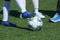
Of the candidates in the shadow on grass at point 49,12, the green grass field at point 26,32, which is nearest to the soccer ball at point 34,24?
the green grass field at point 26,32

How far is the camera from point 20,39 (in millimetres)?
4488

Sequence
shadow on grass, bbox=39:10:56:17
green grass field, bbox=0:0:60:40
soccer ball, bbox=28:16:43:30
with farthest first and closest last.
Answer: shadow on grass, bbox=39:10:56:17 < soccer ball, bbox=28:16:43:30 < green grass field, bbox=0:0:60:40

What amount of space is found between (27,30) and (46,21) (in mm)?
1005

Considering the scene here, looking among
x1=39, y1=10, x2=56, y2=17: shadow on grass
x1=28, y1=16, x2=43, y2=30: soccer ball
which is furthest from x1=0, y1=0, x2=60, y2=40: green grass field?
x1=39, y1=10, x2=56, y2=17: shadow on grass

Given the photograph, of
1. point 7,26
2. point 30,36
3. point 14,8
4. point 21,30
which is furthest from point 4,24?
point 14,8

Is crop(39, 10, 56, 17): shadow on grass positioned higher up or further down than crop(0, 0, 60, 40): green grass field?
higher up

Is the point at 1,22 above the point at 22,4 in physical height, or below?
below

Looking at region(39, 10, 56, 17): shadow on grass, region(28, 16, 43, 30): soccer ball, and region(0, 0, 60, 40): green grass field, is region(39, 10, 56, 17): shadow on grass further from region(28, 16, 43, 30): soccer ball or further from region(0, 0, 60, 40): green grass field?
region(28, 16, 43, 30): soccer ball

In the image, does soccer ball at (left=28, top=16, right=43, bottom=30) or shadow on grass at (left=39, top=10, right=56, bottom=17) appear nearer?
soccer ball at (left=28, top=16, right=43, bottom=30)

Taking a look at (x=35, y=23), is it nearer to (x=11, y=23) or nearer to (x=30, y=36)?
(x=30, y=36)

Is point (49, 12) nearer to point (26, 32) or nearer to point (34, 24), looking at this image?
point (34, 24)

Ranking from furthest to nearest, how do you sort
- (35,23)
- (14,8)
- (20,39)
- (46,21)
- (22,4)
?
(14,8)
(46,21)
(22,4)
(35,23)
(20,39)

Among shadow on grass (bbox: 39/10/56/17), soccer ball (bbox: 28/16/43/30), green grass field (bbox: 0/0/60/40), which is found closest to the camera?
green grass field (bbox: 0/0/60/40)

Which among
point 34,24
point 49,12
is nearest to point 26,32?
point 34,24
